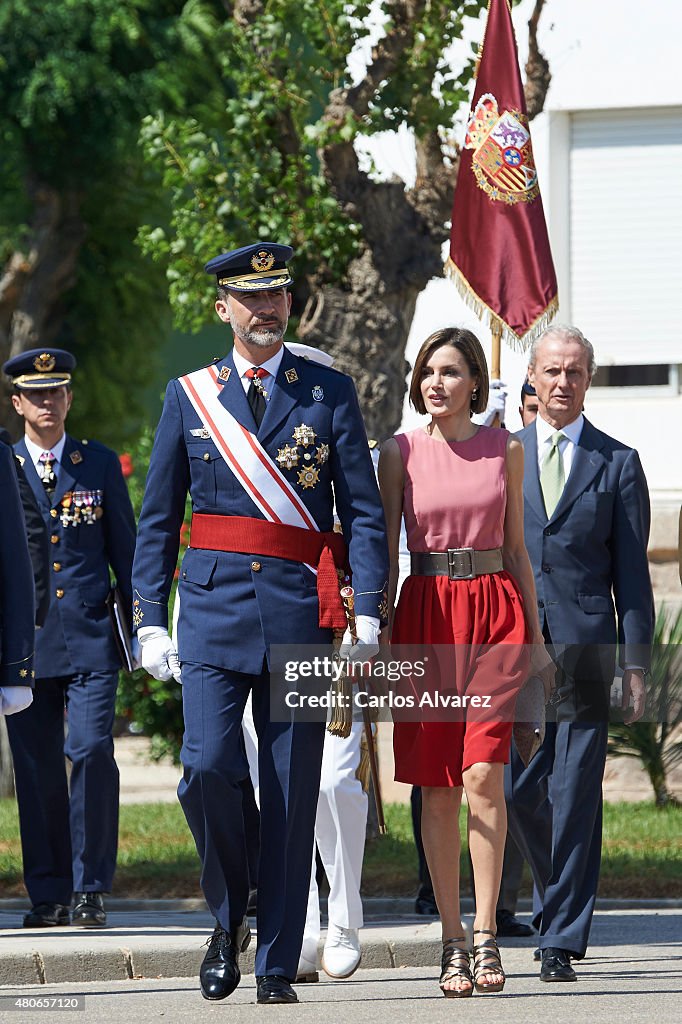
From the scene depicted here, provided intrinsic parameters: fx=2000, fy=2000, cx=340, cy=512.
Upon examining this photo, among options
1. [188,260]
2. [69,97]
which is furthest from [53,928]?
[69,97]

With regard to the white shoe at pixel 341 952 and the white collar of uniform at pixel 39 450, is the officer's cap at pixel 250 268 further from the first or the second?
the white collar of uniform at pixel 39 450

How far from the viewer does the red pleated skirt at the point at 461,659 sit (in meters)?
6.47

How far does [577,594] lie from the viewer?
6965mm

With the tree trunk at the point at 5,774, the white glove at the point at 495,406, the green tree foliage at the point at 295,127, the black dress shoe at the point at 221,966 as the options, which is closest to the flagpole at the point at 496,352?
the white glove at the point at 495,406

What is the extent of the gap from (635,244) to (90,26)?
5.70 meters

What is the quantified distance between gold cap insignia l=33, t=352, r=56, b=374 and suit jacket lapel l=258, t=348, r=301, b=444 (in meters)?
2.62

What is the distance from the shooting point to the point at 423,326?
14.2 metres

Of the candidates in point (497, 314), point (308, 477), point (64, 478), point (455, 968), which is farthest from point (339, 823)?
point (497, 314)

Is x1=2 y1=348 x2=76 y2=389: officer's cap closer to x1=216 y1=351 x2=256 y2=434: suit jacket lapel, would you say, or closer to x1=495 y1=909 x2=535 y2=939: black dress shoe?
x1=216 y1=351 x2=256 y2=434: suit jacket lapel

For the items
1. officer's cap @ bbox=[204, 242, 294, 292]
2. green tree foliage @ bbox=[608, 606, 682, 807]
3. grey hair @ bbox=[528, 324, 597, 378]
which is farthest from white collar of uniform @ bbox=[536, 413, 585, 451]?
green tree foliage @ bbox=[608, 606, 682, 807]

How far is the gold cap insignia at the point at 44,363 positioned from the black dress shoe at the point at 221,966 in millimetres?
3428

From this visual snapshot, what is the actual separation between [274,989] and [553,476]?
2141 millimetres

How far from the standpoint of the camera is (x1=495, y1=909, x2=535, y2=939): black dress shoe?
786 centimetres

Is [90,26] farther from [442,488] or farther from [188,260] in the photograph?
[442,488]
